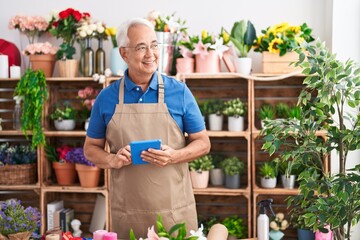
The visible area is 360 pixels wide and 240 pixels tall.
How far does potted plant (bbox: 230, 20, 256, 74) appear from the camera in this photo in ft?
12.3

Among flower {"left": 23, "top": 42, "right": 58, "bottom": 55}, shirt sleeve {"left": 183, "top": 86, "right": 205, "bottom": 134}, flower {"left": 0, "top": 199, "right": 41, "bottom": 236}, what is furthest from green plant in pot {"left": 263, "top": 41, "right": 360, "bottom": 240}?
flower {"left": 23, "top": 42, "right": 58, "bottom": 55}

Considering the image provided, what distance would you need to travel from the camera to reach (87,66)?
395 centimetres

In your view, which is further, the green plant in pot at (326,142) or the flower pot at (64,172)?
the flower pot at (64,172)

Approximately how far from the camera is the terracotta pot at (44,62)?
3955 millimetres

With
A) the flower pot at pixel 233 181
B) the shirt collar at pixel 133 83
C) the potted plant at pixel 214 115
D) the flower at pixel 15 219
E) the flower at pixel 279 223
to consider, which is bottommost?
the flower at pixel 279 223

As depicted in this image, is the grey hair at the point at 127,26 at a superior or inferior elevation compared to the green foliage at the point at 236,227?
superior

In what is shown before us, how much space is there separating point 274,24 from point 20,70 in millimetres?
2048

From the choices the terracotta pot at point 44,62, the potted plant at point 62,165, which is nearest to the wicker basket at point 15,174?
the potted plant at point 62,165

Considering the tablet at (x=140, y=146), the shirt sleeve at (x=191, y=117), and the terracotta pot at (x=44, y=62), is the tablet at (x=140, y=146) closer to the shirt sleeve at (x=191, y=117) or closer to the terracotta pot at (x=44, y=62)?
the shirt sleeve at (x=191, y=117)

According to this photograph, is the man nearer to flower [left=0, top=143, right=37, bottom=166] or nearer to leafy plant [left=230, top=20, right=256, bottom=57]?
leafy plant [left=230, top=20, right=256, bottom=57]

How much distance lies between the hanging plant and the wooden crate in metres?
1.63

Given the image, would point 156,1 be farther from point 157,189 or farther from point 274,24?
point 157,189

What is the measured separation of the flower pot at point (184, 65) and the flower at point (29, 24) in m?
1.08

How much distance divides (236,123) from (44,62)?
4.98 feet
